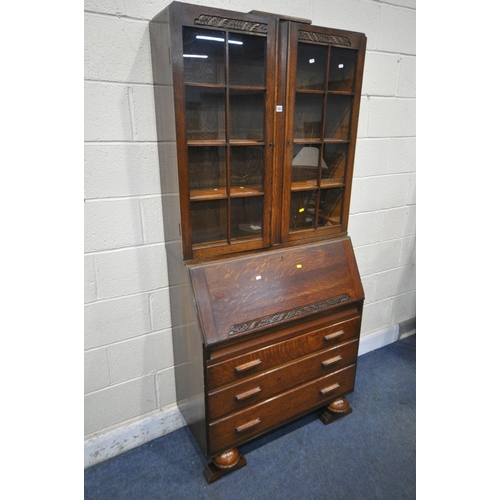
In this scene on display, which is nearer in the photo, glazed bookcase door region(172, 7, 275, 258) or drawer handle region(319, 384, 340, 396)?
glazed bookcase door region(172, 7, 275, 258)

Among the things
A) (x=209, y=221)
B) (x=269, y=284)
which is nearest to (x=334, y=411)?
(x=269, y=284)

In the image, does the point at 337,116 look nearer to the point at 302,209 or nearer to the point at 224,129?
the point at 302,209

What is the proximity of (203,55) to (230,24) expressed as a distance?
132mm

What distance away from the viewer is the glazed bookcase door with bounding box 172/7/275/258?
120 cm

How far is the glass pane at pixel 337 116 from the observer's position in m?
1.53

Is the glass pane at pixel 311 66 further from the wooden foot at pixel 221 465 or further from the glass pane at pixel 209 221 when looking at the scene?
the wooden foot at pixel 221 465

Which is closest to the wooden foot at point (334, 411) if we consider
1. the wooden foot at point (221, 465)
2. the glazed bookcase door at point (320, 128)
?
the wooden foot at point (221, 465)

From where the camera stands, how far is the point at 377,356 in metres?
2.41

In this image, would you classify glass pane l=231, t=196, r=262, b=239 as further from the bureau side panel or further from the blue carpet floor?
the blue carpet floor

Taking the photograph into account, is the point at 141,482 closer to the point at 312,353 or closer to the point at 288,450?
the point at 288,450

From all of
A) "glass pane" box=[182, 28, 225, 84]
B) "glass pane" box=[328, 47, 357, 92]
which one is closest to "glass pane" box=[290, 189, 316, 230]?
"glass pane" box=[328, 47, 357, 92]

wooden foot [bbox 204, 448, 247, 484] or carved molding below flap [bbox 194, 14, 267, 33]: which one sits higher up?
carved molding below flap [bbox 194, 14, 267, 33]

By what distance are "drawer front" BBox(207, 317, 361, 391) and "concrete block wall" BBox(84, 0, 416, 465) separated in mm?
412

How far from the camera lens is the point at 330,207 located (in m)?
1.68
